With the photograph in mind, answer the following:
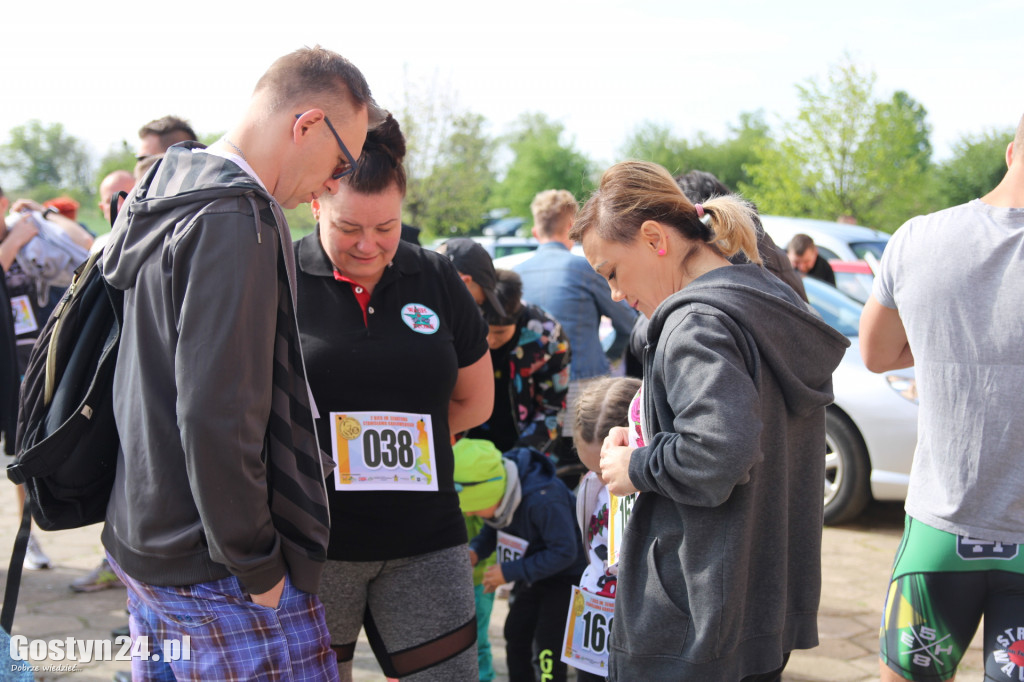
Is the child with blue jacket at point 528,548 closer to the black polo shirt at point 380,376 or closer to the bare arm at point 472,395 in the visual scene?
the bare arm at point 472,395

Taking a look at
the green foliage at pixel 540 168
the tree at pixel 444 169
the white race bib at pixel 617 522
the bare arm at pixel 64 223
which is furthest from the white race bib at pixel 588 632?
the green foliage at pixel 540 168

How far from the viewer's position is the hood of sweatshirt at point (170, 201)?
1599mm

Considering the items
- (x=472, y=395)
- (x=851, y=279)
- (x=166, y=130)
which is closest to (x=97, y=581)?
(x=166, y=130)

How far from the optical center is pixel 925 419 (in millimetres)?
2332

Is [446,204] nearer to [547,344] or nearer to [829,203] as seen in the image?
[829,203]

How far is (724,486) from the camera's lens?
1773 millimetres

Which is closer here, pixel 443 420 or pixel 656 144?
pixel 443 420

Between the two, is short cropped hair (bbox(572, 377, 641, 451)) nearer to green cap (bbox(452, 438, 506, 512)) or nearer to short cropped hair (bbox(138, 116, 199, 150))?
green cap (bbox(452, 438, 506, 512))

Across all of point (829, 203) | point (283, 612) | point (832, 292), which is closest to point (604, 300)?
point (832, 292)

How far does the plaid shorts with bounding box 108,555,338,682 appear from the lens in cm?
169

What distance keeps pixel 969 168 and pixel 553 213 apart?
120 ft

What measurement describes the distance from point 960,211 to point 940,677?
1207 millimetres

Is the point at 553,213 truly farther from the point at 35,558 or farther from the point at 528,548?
the point at 35,558

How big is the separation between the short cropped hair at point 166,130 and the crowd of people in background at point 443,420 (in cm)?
181
